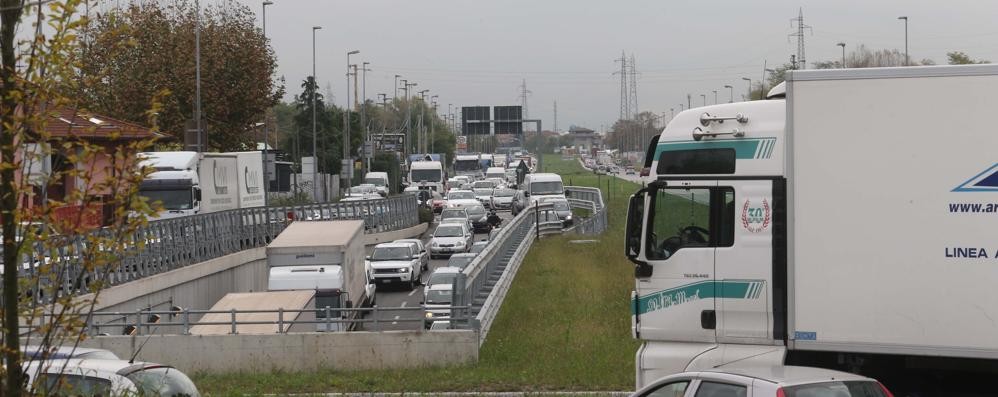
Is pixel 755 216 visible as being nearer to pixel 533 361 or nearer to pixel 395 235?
pixel 533 361

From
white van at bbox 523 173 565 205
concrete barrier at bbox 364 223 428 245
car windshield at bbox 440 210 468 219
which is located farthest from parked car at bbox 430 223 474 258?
white van at bbox 523 173 565 205

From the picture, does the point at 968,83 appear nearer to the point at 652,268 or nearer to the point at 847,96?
the point at 847,96

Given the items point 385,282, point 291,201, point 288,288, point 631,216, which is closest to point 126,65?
point 291,201

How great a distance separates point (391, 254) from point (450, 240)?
28.7 feet

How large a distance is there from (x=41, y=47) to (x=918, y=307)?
7.82 meters

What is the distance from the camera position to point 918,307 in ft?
35.2

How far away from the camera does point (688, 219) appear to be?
12.1 meters

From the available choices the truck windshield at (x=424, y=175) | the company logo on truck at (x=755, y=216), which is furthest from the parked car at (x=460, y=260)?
the truck windshield at (x=424, y=175)

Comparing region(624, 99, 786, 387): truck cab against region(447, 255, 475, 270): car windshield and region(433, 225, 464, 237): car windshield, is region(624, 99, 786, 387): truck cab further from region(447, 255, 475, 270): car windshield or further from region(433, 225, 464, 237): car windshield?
region(433, 225, 464, 237): car windshield

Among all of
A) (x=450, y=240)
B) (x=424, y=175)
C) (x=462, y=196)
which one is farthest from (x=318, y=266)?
(x=424, y=175)

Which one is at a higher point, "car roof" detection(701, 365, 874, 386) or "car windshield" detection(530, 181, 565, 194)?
"car windshield" detection(530, 181, 565, 194)

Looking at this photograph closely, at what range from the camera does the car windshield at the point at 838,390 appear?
8.81 metres

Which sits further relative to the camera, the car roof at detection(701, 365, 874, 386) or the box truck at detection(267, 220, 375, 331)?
the box truck at detection(267, 220, 375, 331)

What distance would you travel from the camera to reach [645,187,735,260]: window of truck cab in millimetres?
11891
